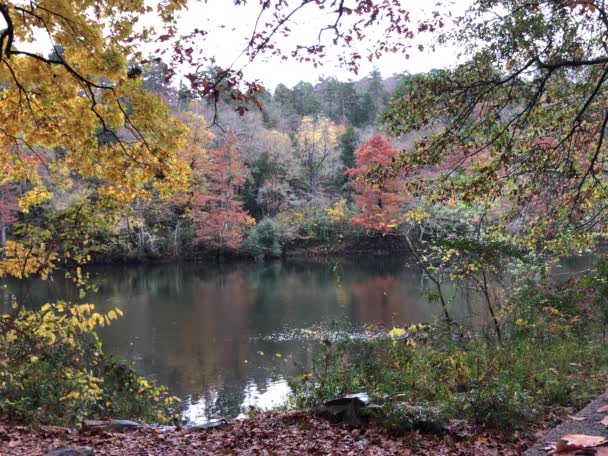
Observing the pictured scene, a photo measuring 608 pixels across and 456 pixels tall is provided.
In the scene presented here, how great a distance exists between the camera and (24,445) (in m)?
4.11

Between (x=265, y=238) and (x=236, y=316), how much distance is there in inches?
596

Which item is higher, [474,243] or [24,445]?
[474,243]

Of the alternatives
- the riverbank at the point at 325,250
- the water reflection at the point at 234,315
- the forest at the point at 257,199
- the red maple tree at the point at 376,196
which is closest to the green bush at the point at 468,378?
the water reflection at the point at 234,315

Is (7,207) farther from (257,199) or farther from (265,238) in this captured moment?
(257,199)

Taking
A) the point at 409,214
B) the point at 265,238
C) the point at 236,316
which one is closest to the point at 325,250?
the point at 265,238

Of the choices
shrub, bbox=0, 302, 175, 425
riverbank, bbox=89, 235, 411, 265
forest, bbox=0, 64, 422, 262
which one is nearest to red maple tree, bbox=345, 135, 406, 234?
forest, bbox=0, 64, 422, 262

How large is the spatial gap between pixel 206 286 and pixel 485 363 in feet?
59.6

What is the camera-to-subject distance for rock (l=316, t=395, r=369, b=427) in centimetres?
441

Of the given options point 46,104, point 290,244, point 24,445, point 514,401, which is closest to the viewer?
point 514,401

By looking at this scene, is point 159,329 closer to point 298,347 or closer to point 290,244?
point 298,347

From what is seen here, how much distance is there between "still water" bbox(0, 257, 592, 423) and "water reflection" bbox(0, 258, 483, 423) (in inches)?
1.0

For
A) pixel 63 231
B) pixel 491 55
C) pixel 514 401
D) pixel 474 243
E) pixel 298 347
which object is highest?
pixel 491 55

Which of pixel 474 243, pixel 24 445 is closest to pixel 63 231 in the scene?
pixel 24 445

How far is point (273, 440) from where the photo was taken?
4387mm
